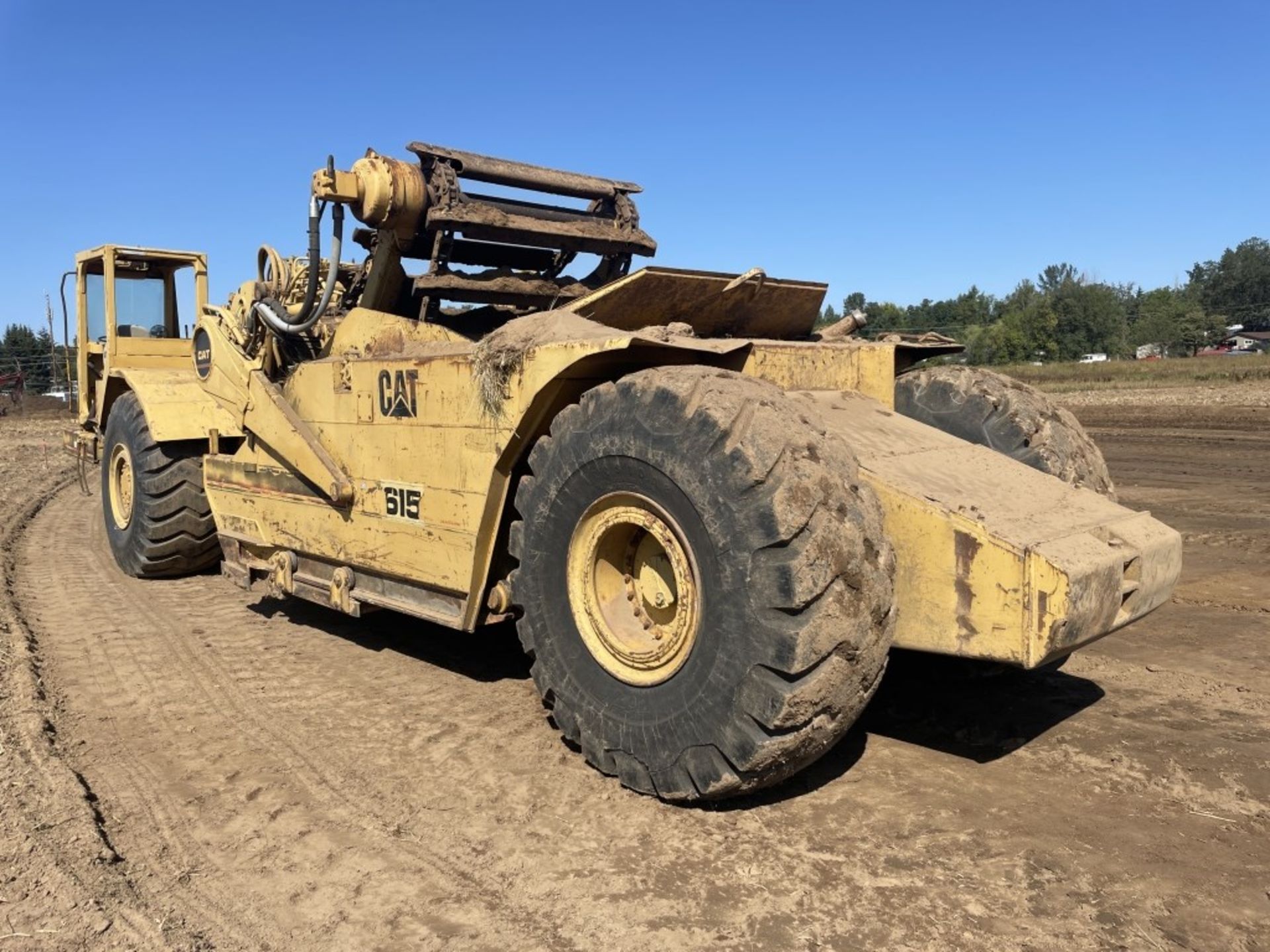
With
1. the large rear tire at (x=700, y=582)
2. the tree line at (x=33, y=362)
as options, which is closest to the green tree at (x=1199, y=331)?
the tree line at (x=33, y=362)

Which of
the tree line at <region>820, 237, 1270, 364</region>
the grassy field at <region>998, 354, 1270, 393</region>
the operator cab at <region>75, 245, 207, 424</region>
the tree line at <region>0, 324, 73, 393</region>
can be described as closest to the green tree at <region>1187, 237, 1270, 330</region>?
the tree line at <region>820, 237, 1270, 364</region>

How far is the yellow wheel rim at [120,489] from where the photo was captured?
8.38 meters

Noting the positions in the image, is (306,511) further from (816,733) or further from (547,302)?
(816,733)

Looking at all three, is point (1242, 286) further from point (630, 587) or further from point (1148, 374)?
A: point (630, 587)

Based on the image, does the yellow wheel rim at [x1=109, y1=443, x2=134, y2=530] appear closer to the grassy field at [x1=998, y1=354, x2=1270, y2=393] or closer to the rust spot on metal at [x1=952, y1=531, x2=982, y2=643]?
the rust spot on metal at [x1=952, y1=531, x2=982, y2=643]

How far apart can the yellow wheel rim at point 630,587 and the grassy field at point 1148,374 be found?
2794 centimetres

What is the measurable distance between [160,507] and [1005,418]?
592cm

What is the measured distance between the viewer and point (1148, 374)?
32281 millimetres

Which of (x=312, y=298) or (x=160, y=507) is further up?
(x=312, y=298)

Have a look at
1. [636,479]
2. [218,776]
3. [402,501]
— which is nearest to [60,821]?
[218,776]

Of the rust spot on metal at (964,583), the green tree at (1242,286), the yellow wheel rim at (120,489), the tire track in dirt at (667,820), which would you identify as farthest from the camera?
the green tree at (1242,286)

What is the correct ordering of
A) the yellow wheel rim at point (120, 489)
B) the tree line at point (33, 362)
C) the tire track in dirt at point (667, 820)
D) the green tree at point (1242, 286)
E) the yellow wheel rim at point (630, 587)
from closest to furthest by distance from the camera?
the tire track in dirt at point (667, 820) → the yellow wheel rim at point (630, 587) → the yellow wheel rim at point (120, 489) → the tree line at point (33, 362) → the green tree at point (1242, 286)

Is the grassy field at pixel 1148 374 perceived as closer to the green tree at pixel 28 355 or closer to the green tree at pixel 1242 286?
the green tree at pixel 28 355

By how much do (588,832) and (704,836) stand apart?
1.28 feet
